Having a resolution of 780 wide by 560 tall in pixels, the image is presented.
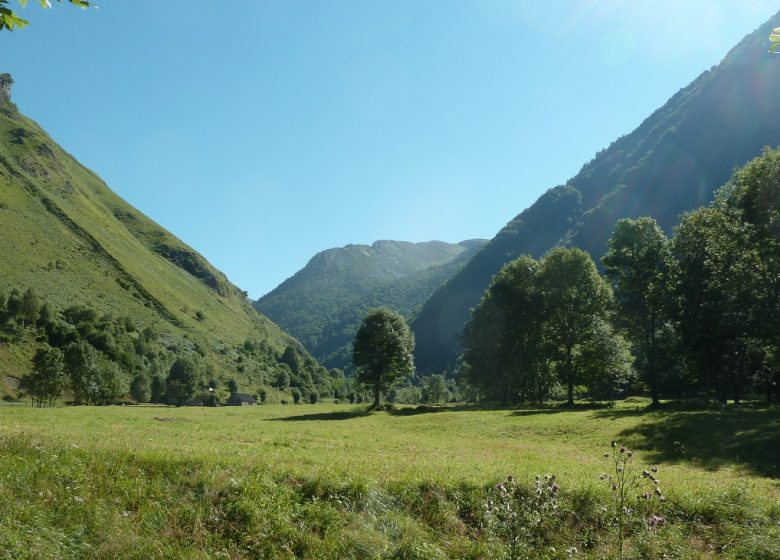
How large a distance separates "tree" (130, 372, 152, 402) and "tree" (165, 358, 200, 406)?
526cm

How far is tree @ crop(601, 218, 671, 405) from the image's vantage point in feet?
157

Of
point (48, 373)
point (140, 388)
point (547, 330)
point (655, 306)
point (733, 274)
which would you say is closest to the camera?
point (733, 274)

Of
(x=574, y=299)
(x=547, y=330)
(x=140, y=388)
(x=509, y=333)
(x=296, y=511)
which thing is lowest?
(x=140, y=388)

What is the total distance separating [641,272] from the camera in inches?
1933

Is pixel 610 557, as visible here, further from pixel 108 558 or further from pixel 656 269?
pixel 656 269

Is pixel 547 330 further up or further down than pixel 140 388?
further up

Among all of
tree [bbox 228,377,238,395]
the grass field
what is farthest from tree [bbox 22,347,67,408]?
the grass field

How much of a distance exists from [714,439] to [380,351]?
47.2m

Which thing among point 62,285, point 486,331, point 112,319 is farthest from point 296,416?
point 62,285

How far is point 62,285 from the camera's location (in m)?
165

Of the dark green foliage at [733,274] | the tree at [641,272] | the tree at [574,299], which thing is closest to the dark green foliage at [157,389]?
the tree at [574,299]

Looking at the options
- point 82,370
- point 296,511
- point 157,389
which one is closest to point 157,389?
point 157,389

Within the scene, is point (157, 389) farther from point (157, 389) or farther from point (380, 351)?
point (380, 351)

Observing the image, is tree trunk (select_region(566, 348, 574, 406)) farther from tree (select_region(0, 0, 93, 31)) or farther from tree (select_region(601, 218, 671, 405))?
tree (select_region(0, 0, 93, 31))
